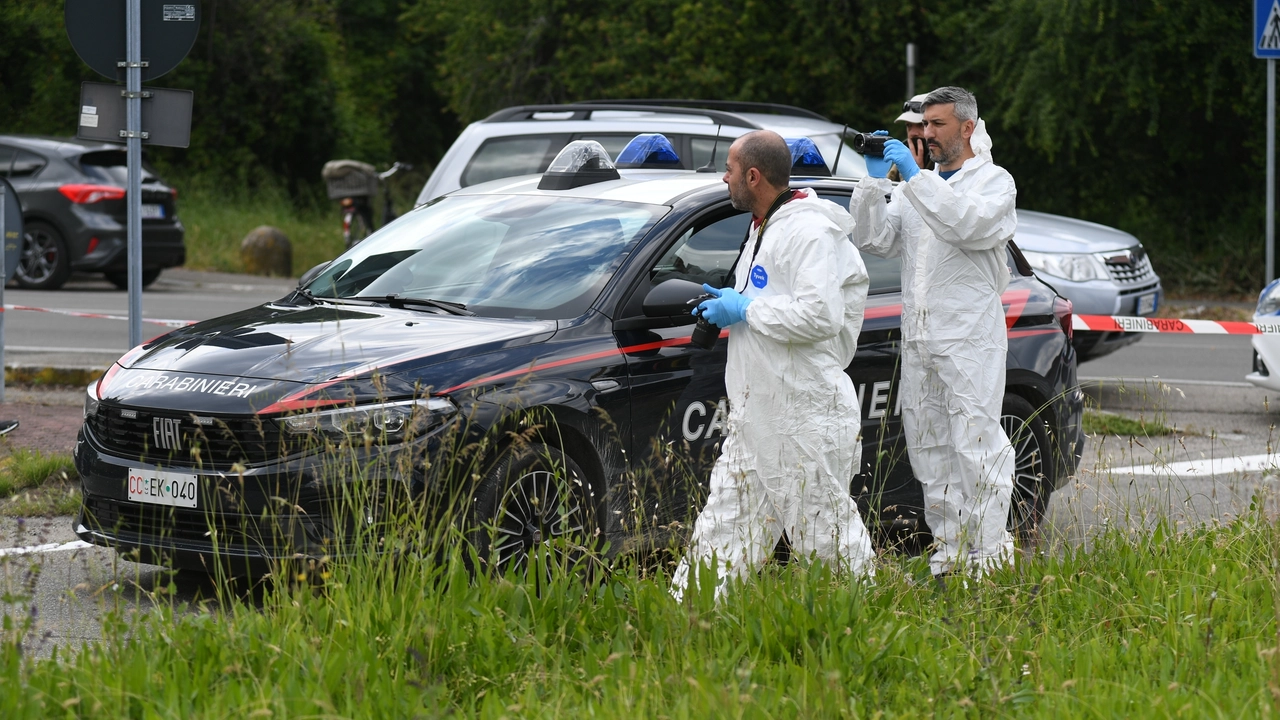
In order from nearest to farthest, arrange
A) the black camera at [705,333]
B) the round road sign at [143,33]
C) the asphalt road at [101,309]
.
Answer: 1. the black camera at [705,333]
2. the round road sign at [143,33]
3. the asphalt road at [101,309]

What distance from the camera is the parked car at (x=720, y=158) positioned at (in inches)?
384

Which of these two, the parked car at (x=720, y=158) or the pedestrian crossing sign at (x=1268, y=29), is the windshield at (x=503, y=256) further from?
the pedestrian crossing sign at (x=1268, y=29)

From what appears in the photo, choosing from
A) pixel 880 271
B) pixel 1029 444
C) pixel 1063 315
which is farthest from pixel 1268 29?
pixel 880 271

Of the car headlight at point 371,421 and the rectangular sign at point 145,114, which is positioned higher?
the rectangular sign at point 145,114

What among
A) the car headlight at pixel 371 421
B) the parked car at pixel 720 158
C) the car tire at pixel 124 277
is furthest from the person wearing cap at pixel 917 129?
the car tire at pixel 124 277

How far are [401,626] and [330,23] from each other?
1294 inches

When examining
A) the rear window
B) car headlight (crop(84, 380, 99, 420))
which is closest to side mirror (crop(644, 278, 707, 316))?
car headlight (crop(84, 380, 99, 420))

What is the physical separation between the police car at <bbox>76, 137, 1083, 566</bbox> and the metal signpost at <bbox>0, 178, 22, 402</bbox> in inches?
135

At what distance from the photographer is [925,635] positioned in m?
4.00

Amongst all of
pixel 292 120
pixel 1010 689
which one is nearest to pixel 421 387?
pixel 1010 689

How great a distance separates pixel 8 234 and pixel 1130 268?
7553 millimetres

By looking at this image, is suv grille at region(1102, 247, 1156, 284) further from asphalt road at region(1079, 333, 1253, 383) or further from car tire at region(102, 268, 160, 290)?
car tire at region(102, 268, 160, 290)

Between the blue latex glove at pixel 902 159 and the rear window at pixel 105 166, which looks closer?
the blue latex glove at pixel 902 159

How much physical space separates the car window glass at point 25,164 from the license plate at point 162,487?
13.0 metres
